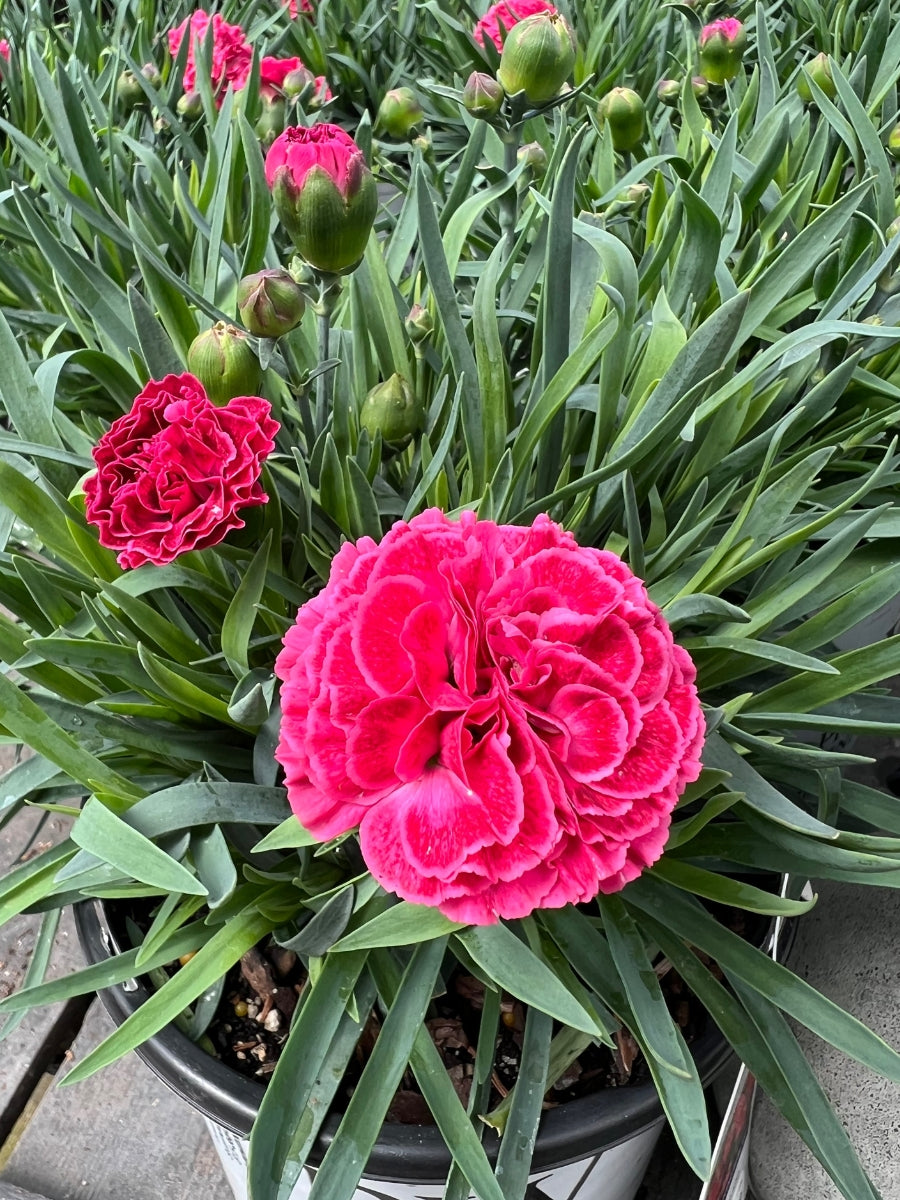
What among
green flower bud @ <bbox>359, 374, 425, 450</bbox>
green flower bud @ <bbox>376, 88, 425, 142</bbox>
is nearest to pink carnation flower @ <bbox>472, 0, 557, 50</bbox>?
green flower bud @ <bbox>376, 88, 425, 142</bbox>

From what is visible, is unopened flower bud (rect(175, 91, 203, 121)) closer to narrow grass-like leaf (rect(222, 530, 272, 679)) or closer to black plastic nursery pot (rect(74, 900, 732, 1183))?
narrow grass-like leaf (rect(222, 530, 272, 679))

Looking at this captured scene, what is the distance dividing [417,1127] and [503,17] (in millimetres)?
1002

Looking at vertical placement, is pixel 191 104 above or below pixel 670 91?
above

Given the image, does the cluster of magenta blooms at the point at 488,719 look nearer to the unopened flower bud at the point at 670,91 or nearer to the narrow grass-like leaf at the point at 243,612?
the narrow grass-like leaf at the point at 243,612

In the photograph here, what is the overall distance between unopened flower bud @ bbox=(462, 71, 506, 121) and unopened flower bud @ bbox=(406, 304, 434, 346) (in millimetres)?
142

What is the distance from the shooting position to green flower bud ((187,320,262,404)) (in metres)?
0.45

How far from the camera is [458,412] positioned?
55 centimetres

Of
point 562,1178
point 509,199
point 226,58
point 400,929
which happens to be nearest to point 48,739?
point 400,929

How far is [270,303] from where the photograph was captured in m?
0.43

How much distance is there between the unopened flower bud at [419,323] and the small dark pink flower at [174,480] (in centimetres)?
18

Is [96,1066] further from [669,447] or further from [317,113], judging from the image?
[317,113]

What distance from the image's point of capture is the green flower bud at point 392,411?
521 mm

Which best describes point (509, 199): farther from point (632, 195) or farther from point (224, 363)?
point (224, 363)

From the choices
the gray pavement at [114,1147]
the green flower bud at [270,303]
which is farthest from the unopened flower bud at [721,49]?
the gray pavement at [114,1147]
